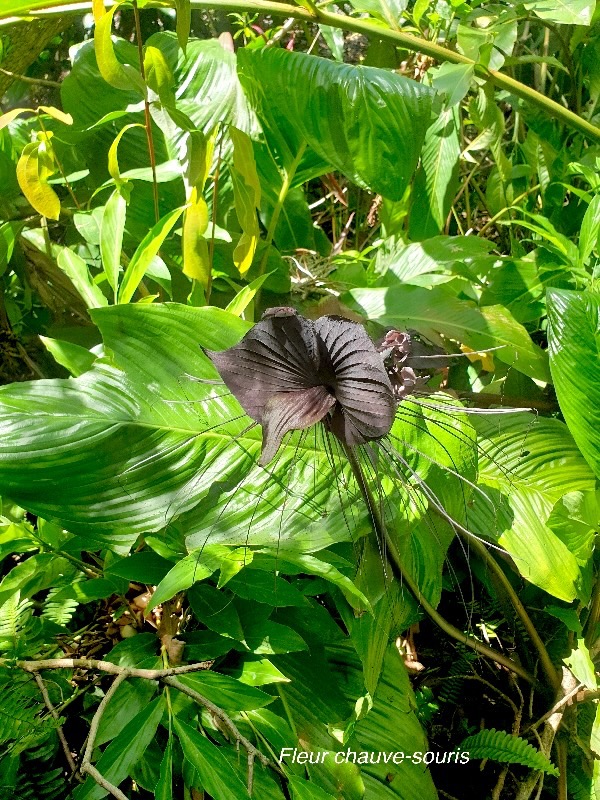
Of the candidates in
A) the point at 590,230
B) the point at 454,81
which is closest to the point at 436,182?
the point at 454,81

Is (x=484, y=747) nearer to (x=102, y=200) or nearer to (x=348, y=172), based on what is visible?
(x=348, y=172)

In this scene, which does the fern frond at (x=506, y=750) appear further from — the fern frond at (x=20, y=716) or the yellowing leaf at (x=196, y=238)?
the yellowing leaf at (x=196, y=238)

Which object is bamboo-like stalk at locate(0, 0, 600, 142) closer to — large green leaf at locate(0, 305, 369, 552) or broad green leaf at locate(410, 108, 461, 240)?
broad green leaf at locate(410, 108, 461, 240)

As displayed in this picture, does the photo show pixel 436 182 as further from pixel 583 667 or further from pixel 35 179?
pixel 583 667

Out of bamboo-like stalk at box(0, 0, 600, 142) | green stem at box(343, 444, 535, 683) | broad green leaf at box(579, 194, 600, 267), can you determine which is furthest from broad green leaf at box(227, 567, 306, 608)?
bamboo-like stalk at box(0, 0, 600, 142)

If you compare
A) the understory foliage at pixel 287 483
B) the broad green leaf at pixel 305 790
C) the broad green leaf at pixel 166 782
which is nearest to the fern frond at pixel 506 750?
the understory foliage at pixel 287 483
